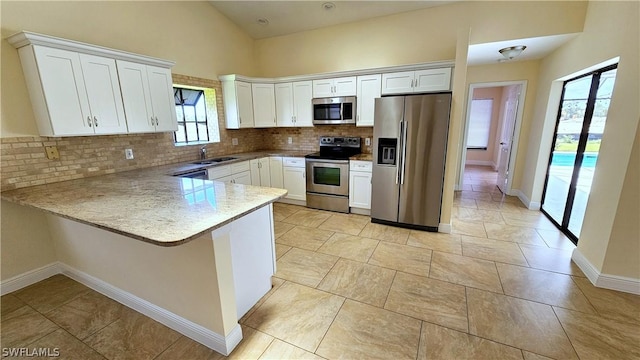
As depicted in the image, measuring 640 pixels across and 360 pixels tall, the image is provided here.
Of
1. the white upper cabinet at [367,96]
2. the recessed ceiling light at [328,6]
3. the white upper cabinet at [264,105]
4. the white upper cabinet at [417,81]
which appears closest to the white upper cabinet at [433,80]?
the white upper cabinet at [417,81]

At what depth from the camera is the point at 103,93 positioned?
8.16 feet

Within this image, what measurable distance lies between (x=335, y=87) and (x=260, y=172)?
6.26 ft

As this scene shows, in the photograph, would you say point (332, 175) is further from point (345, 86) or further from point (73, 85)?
point (73, 85)

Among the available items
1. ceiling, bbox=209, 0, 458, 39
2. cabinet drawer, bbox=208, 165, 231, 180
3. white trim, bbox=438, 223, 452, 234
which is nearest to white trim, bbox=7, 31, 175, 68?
cabinet drawer, bbox=208, 165, 231, 180

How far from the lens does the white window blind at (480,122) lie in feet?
24.9

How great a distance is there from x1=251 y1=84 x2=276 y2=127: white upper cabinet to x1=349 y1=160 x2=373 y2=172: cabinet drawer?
175 centimetres

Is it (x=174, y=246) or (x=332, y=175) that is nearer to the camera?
(x=174, y=246)

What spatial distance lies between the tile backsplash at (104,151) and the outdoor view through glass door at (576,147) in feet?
8.99

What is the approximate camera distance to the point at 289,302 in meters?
2.10

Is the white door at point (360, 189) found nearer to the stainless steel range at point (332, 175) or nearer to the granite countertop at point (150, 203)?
the stainless steel range at point (332, 175)

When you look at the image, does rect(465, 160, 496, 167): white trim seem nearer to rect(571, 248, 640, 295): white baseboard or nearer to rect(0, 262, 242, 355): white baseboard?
rect(571, 248, 640, 295): white baseboard

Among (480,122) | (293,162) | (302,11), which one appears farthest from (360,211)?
(480,122)

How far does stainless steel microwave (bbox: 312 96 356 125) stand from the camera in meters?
4.02

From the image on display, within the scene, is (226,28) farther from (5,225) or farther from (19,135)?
(5,225)
